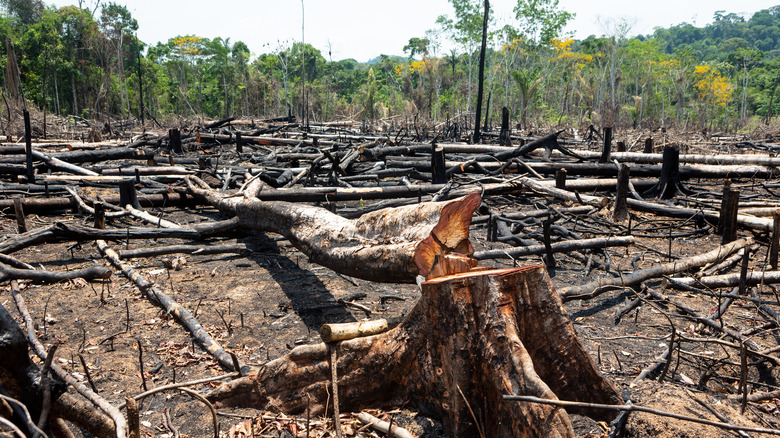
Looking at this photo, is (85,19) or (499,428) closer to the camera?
(499,428)

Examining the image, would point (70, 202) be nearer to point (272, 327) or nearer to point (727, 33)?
point (272, 327)

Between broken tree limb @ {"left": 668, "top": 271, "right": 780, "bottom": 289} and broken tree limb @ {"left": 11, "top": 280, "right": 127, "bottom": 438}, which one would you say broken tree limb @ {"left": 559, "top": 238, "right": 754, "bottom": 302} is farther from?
broken tree limb @ {"left": 11, "top": 280, "right": 127, "bottom": 438}

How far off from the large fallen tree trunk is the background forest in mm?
29561

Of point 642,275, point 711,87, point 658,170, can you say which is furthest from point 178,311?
point 711,87

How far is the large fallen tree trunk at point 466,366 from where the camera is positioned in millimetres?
2215

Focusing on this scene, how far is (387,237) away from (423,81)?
196 ft

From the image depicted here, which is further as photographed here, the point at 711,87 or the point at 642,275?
the point at 711,87

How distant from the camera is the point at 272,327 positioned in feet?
13.1

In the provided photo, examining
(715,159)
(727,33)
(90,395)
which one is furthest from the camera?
(727,33)

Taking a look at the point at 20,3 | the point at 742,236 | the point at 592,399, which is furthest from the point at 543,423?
the point at 20,3

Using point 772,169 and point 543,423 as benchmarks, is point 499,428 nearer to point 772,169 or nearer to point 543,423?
point 543,423

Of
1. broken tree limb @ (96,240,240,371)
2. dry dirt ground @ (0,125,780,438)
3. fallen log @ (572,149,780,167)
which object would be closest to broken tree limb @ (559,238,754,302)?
dry dirt ground @ (0,125,780,438)

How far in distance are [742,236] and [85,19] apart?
50891 mm

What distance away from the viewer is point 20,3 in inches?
1818
